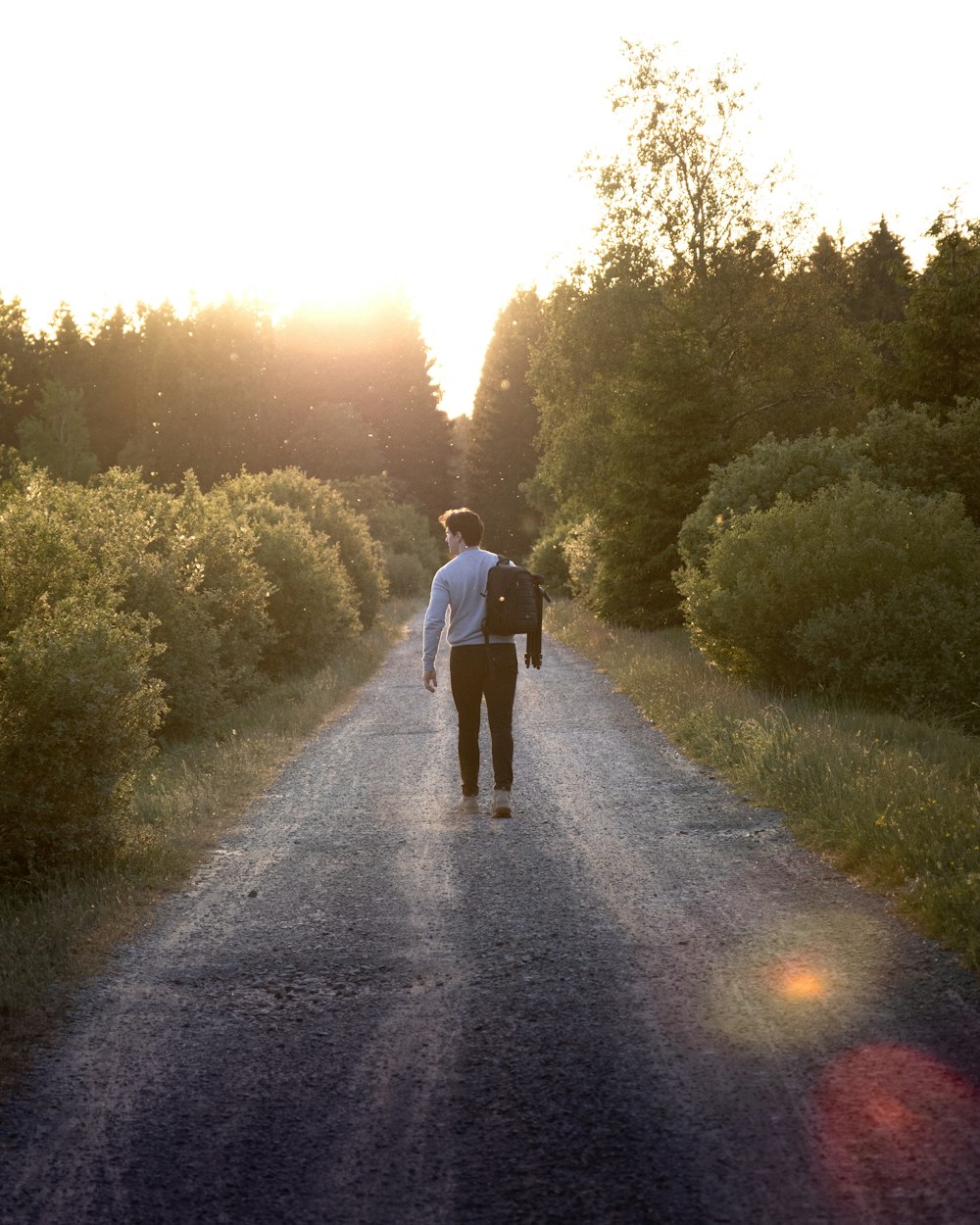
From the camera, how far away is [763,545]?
1484 centimetres

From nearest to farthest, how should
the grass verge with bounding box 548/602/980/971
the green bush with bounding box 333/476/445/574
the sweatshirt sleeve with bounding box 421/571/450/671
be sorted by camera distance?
the grass verge with bounding box 548/602/980/971 < the sweatshirt sleeve with bounding box 421/571/450/671 < the green bush with bounding box 333/476/445/574

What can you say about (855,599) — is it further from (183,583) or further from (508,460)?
(508,460)

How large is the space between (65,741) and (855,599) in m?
9.61

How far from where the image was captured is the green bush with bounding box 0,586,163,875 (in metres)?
7.27

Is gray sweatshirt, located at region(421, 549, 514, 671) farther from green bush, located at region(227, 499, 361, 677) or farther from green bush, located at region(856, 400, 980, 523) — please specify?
green bush, located at region(227, 499, 361, 677)

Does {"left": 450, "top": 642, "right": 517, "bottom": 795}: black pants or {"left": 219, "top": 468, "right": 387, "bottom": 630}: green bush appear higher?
{"left": 219, "top": 468, "right": 387, "bottom": 630}: green bush

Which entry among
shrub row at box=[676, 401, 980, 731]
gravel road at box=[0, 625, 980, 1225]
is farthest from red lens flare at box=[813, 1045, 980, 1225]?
shrub row at box=[676, 401, 980, 731]

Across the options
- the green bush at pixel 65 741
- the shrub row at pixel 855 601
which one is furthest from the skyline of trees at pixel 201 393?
the green bush at pixel 65 741

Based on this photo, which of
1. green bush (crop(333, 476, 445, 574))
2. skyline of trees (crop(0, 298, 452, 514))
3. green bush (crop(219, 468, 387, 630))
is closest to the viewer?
green bush (crop(219, 468, 387, 630))

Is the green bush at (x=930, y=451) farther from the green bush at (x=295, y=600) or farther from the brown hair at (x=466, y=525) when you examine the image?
the brown hair at (x=466, y=525)

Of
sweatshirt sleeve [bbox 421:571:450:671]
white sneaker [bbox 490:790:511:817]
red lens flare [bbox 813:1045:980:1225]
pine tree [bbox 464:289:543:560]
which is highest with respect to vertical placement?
pine tree [bbox 464:289:543:560]

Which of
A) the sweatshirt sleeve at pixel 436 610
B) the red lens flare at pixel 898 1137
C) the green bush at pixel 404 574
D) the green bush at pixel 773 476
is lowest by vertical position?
the red lens flare at pixel 898 1137

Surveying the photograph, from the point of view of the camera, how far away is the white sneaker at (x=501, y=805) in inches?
355

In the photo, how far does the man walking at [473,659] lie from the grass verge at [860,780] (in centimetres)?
205
